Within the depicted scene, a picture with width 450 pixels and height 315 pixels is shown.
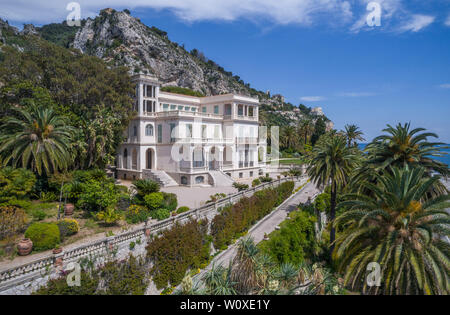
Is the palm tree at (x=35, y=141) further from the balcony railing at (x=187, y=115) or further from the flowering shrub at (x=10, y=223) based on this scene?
the balcony railing at (x=187, y=115)

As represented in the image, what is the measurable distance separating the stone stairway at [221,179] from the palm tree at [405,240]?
22574 millimetres

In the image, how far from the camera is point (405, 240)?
10227 millimetres

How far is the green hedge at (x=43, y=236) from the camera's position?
43.9 feet

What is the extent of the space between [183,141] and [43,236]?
70.8 ft

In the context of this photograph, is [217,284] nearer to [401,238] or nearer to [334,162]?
[401,238]

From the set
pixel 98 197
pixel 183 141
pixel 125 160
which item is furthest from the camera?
pixel 125 160

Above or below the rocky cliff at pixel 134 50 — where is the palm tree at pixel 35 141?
below

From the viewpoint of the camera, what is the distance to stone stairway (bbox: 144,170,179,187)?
32.2 metres

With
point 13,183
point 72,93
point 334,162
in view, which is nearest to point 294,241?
point 334,162

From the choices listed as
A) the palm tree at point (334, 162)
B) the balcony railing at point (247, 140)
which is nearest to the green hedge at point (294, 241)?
the palm tree at point (334, 162)

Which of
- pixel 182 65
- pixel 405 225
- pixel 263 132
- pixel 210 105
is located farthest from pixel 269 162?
pixel 182 65

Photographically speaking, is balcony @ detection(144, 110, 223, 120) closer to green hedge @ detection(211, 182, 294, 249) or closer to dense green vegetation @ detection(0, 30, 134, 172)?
dense green vegetation @ detection(0, 30, 134, 172)
